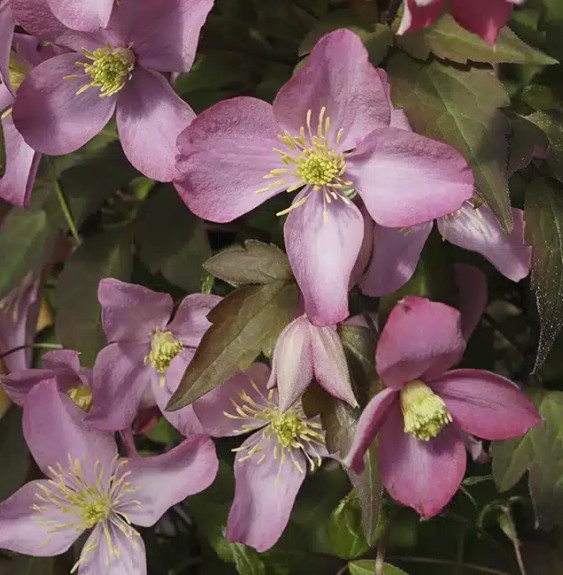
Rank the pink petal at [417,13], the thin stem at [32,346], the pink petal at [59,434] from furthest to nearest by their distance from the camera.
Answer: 1. the thin stem at [32,346]
2. the pink petal at [59,434]
3. the pink petal at [417,13]

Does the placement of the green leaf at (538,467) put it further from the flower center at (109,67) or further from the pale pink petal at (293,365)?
the flower center at (109,67)

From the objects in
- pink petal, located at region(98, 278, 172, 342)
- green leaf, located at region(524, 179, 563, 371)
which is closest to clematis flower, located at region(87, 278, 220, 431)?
pink petal, located at region(98, 278, 172, 342)

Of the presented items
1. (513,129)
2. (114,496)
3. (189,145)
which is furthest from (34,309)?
(513,129)

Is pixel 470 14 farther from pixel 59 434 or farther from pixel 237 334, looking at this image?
pixel 59 434

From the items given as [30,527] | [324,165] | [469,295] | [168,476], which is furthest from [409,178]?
[30,527]

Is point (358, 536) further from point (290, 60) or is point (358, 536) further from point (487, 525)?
point (290, 60)

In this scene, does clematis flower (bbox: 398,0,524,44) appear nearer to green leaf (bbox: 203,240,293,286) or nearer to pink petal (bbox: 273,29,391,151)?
pink petal (bbox: 273,29,391,151)

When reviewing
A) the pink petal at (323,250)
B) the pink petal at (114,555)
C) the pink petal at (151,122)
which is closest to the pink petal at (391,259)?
the pink petal at (323,250)
